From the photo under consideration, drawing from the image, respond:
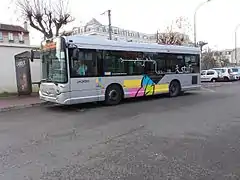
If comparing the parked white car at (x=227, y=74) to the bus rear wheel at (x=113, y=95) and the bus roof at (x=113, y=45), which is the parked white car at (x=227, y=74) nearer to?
the bus roof at (x=113, y=45)

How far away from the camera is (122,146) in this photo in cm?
626

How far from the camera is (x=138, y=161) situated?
5.21 meters

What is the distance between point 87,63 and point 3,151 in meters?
6.69

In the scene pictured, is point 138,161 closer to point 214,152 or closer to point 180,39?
point 214,152

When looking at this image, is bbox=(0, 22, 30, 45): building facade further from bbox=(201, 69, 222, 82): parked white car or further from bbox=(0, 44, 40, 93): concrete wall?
bbox=(0, 44, 40, 93): concrete wall

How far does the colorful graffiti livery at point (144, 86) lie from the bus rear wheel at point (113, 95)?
0.44 m

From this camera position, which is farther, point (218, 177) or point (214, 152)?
point (214, 152)

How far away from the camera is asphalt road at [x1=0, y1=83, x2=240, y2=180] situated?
4691 millimetres

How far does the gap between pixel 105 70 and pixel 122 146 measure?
697cm

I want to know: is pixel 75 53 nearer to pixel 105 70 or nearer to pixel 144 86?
pixel 105 70

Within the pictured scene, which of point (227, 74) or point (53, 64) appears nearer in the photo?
point (53, 64)

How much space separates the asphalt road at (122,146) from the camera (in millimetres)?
4691

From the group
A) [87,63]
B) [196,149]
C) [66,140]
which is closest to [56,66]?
[87,63]

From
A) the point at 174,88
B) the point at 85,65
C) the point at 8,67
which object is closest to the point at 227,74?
the point at 174,88
